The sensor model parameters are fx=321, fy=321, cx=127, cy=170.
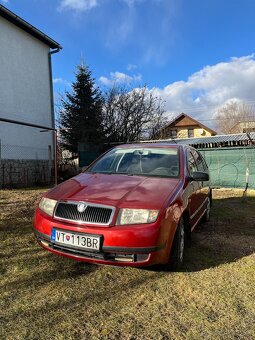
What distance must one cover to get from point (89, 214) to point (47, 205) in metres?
0.63

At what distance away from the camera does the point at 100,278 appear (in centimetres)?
343

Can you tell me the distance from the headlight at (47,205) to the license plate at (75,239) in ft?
0.85

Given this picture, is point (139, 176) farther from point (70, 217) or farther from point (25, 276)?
point (25, 276)

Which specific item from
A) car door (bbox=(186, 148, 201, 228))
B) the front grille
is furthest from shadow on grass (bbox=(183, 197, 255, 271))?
the front grille

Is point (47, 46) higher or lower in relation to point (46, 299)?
higher

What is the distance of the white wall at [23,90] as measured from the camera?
1447cm

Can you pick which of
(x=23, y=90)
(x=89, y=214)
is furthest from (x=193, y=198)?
(x=23, y=90)

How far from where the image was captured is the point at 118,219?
10.3 feet

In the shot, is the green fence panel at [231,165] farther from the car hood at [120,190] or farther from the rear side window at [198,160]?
the car hood at [120,190]

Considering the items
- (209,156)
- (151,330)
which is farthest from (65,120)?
(151,330)

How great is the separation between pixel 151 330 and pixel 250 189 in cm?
1142

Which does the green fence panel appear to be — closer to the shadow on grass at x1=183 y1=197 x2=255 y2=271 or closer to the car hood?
the shadow on grass at x1=183 y1=197 x2=255 y2=271

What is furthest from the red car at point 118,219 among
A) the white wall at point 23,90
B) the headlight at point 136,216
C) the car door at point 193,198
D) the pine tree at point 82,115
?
the pine tree at point 82,115

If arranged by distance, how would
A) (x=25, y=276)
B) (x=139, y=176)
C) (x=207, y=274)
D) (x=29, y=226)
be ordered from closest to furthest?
(x=25, y=276), (x=207, y=274), (x=139, y=176), (x=29, y=226)
